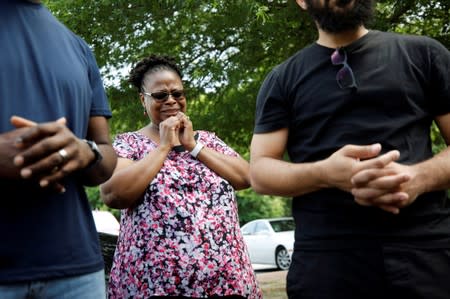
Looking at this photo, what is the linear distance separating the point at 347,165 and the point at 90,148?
2.87 ft

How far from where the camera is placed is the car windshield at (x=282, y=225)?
76.3 feet

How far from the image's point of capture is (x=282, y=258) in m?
21.8

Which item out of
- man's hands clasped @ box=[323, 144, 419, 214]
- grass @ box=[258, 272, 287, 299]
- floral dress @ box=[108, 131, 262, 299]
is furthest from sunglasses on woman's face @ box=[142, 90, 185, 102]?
grass @ box=[258, 272, 287, 299]

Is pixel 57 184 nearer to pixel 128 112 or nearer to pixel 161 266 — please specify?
pixel 161 266

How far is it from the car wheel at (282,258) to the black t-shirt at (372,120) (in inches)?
750

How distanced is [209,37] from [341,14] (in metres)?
7.04

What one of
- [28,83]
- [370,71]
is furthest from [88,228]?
[370,71]

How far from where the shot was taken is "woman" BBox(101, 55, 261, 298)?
3.66 meters

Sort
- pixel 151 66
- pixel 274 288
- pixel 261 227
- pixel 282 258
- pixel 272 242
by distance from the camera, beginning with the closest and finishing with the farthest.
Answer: pixel 151 66 → pixel 274 288 → pixel 282 258 → pixel 272 242 → pixel 261 227

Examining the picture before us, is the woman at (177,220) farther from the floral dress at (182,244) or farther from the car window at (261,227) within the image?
the car window at (261,227)

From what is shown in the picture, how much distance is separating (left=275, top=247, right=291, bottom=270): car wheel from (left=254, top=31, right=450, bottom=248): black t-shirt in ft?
62.5

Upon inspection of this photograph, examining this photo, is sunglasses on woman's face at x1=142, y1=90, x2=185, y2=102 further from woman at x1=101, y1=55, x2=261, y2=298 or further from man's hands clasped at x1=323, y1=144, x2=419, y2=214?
man's hands clasped at x1=323, y1=144, x2=419, y2=214

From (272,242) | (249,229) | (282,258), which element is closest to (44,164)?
(282,258)

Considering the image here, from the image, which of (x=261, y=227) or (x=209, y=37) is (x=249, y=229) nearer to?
(x=261, y=227)
